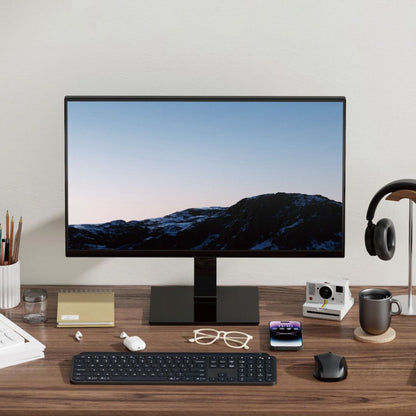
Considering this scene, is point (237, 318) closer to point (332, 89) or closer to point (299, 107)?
point (299, 107)

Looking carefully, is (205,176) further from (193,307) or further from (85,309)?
(85,309)

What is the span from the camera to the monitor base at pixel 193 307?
1667 millimetres

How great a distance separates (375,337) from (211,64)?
83 cm

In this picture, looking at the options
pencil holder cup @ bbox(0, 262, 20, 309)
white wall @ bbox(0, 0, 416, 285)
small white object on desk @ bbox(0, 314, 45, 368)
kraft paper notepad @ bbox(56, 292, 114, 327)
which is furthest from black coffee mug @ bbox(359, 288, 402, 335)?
pencil holder cup @ bbox(0, 262, 20, 309)

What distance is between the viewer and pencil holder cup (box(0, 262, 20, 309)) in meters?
1.74

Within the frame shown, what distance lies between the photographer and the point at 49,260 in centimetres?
196

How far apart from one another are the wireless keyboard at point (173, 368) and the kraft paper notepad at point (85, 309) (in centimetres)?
19

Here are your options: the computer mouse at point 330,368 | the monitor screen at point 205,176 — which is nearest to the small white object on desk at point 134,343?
the monitor screen at point 205,176

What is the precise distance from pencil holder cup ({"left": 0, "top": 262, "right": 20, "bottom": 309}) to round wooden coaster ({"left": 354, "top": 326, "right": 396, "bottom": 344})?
2.80 feet

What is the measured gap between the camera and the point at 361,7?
6.00ft

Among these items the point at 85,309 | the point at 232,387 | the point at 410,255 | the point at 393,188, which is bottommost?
the point at 232,387

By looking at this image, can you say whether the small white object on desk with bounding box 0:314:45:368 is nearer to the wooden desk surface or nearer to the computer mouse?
the wooden desk surface

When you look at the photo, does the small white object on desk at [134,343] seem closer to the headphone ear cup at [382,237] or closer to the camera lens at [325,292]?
the camera lens at [325,292]

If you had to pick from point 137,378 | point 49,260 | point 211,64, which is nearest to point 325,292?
point 137,378
